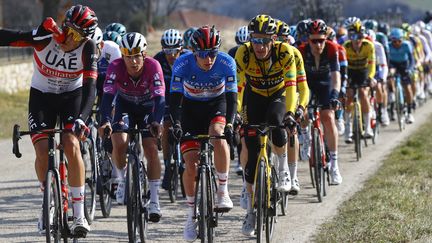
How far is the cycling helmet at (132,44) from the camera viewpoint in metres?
9.47

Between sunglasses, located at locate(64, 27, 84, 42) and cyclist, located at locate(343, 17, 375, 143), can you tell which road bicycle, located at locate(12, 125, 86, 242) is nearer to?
sunglasses, located at locate(64, 27, 84, 42)

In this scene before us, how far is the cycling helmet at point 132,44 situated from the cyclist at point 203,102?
0.47m

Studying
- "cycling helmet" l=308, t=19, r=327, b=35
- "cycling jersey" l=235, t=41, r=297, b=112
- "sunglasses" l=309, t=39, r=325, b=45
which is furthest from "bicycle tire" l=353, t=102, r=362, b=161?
"cycling jersey" l=235, t=41, r=297, b=112

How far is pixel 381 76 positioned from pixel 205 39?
917 centimetres

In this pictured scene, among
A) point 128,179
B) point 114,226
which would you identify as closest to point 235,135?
point 128,179

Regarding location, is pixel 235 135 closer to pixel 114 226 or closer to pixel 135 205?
pixel 135 205

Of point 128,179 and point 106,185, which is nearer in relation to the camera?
point 128,179

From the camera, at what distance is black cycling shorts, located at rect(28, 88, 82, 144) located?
28.0ft

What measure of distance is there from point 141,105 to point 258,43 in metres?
1.32

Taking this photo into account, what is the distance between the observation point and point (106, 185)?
35.6ft

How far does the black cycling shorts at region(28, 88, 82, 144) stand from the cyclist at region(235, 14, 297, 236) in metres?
1.61

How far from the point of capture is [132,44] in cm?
948

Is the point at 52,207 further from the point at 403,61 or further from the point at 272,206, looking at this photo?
the point at 403,61

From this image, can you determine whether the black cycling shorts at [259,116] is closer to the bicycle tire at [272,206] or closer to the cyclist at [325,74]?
the bicycle tire at [272,206]
